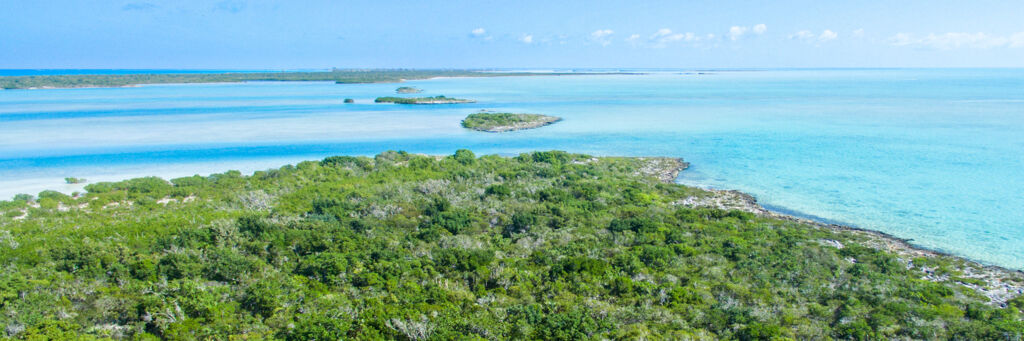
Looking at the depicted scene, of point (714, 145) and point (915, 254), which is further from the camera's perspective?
point (714, 145)

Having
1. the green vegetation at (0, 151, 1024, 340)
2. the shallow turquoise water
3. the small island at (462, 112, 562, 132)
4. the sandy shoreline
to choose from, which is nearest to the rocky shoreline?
the sandy shoreline

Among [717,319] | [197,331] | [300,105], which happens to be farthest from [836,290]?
[300,105]

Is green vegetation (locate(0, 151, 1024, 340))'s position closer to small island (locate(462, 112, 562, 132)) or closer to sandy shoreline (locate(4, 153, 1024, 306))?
sandy shoreline (locate(4, 153, 1024, 306))

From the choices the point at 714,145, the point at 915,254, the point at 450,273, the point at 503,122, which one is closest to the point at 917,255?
the point at 915,254

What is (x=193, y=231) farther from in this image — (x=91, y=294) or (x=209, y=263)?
(x=91, y=294)

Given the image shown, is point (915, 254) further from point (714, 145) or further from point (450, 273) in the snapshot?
point (714, 145)

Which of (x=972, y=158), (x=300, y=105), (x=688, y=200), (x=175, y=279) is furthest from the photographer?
(x=300, y=105)

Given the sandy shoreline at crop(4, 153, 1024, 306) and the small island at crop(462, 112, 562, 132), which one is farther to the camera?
the small island at crop(462, 112, 562, 132)
